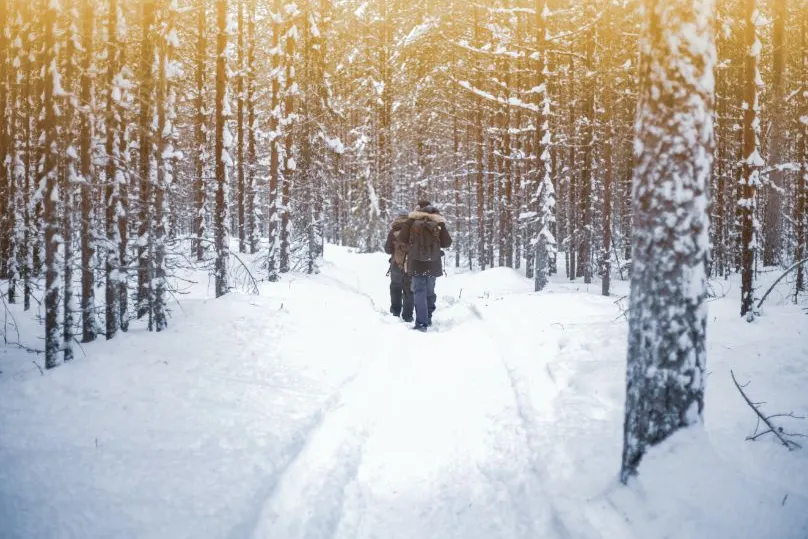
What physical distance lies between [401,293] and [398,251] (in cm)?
143

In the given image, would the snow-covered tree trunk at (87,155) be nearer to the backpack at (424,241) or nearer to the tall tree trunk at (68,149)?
the tall tree trunk at (68,149)

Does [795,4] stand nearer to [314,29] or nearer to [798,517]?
[314,29]

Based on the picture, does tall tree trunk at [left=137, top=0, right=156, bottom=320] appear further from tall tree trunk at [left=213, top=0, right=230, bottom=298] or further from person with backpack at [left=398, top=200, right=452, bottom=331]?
person with backpack at [left=398, top=200, right=452, bottom=331]

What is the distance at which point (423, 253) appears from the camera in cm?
995

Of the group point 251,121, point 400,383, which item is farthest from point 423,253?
point 251,121

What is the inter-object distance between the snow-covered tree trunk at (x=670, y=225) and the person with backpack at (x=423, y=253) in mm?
6682

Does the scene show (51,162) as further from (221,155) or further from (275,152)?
(275,152)

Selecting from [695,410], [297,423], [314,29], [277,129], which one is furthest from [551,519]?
[314,29]

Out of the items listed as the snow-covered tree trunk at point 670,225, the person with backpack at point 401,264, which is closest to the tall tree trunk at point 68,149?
the person with backpack at point 401,264

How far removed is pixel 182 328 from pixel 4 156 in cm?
1369

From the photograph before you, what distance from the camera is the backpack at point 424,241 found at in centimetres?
998

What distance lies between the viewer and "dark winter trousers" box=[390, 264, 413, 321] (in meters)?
11.0

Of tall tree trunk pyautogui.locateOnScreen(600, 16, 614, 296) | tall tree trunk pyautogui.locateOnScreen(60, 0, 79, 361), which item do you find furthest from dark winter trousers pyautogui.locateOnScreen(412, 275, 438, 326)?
tall tree trunk pyautogui.locateOnScreen(600, 16, 614, 296)

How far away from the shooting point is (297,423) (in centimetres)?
477
